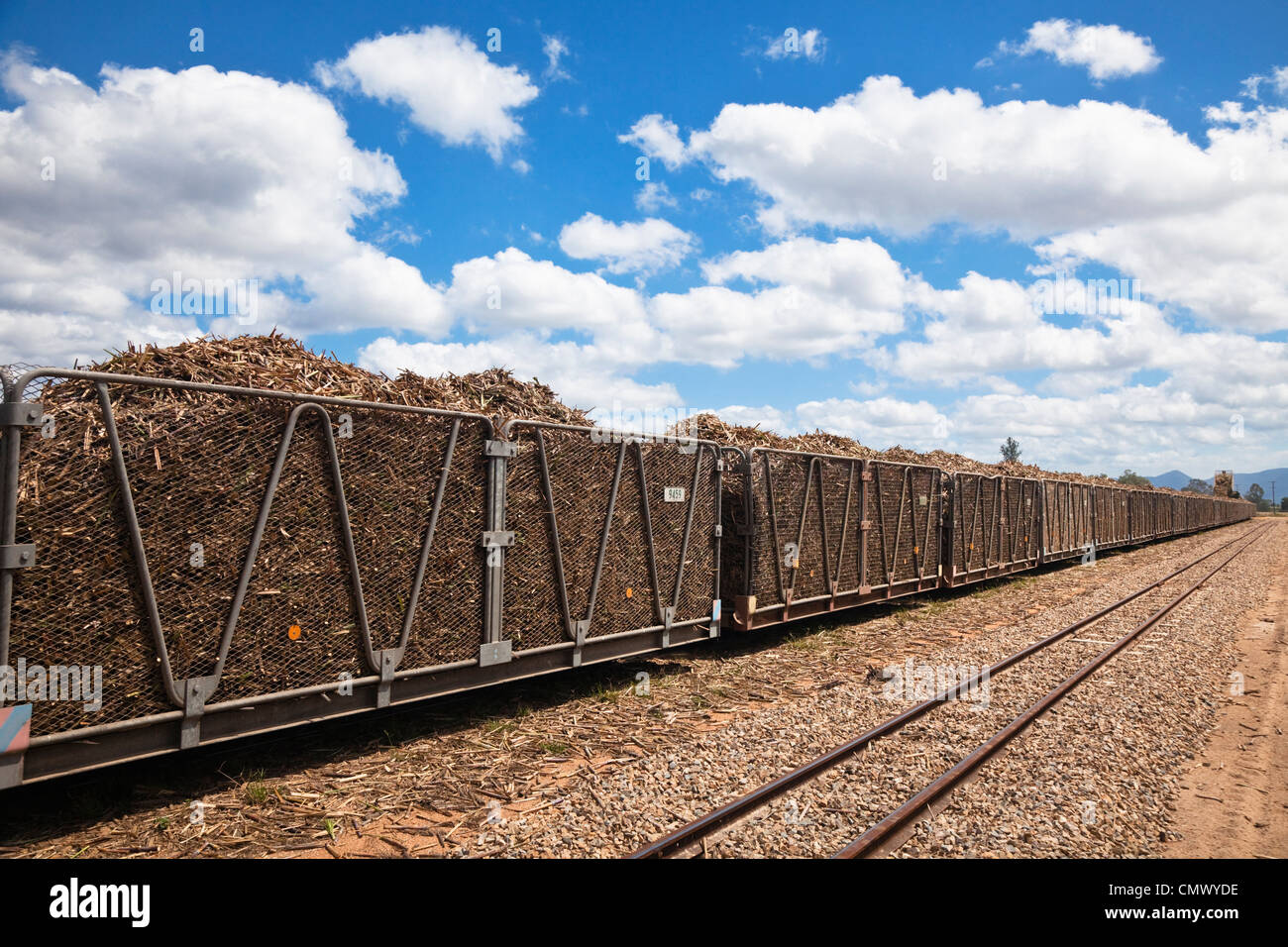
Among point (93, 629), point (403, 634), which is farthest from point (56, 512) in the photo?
point (403, 634)

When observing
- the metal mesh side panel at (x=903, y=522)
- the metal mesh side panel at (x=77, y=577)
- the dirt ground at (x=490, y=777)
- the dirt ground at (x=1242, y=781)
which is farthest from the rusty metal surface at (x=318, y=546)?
the dirt ground at (x=1242, y=781)

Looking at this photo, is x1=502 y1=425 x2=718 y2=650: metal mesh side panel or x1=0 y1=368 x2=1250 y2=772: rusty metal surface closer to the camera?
x1=0 y1=368 x2=1250 y2=772: rusty metal surface

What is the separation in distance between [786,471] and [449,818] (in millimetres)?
7489

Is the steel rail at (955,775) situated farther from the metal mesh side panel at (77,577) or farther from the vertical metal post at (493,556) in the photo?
the metal mesh side panel at (77,577)

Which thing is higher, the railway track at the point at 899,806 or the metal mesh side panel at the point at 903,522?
the metal mesh side panel at the point at 903,522

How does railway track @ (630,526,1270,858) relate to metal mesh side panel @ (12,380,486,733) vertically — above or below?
below

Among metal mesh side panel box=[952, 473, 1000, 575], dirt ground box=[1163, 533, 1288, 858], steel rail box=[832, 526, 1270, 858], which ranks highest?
Result: metal mesh side panel box=[952, 473, 1000, 575]

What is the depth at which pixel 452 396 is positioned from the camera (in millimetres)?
7133

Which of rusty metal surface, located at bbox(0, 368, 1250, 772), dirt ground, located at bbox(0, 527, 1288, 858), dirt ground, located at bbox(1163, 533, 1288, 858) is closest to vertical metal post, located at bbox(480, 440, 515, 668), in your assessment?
rusty metal surface, located at bbox(0, 368, 1250, 772)

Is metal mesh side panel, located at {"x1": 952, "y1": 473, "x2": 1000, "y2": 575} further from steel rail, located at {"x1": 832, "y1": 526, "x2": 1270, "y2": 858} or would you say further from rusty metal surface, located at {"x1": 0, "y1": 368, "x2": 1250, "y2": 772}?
rusty metal surface, located at {"x1": 0, "y1": 368, "x2": 1250, "y2": 772}

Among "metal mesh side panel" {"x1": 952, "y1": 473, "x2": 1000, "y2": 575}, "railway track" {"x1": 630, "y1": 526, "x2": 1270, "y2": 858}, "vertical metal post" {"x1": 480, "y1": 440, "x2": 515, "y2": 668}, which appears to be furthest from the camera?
"metal mesh side panel" {"x1": 952, "y1": 473, "x2": 1000, "y2": 575}

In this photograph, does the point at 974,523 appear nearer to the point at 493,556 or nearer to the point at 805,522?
the point at 805,522

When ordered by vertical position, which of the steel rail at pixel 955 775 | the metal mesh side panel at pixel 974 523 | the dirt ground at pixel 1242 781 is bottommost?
the dirt ground at pixel 1242 781
